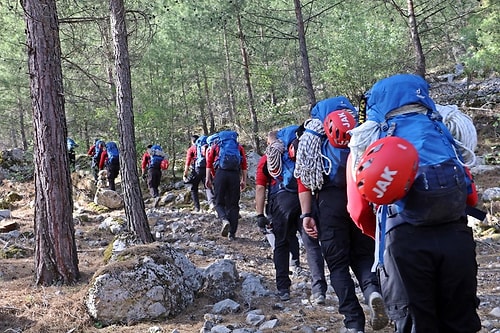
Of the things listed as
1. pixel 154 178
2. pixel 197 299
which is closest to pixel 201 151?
pixel 154 178

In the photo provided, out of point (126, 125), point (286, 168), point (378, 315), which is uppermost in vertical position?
point (126, 125)

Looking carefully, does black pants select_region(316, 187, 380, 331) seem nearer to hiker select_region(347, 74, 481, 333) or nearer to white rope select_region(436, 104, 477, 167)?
hiker select_region(347, 74, 481, 333)

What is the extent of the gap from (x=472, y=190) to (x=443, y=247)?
1.64 ft

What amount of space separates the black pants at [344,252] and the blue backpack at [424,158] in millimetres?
1173

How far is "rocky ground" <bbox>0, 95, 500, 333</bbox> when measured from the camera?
453 centimetres

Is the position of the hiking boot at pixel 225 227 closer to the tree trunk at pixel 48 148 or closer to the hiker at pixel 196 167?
the hiker at pixel 196 167

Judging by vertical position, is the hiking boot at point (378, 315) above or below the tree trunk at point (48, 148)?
below

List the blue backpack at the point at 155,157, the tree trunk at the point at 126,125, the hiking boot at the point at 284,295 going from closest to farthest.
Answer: the hiking boot at the point at 284,295 → the tree trunk at the point at 126,125 → the blue backpack at the point at 155,157

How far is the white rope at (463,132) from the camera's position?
2.68 meters

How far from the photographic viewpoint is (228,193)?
9.20m

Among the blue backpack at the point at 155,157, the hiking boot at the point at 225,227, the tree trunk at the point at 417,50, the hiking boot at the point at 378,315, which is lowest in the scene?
the hiking boot at the point at 378,315

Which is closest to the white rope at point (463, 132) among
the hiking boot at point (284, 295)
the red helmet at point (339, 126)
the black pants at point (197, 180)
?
the red helmet at point (339, 126)

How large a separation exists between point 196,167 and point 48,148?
5869 millimetres

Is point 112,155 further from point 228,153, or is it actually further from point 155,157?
point 228,153
